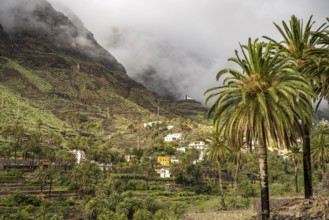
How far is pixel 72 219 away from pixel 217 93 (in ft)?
196

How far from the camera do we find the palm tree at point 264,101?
1795 centimetres

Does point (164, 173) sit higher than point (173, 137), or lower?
lower

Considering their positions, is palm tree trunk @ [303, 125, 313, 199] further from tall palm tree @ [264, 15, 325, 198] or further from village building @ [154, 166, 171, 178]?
village building @ [154, 166, 171, 178]

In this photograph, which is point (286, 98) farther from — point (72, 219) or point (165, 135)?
point (165, 135)

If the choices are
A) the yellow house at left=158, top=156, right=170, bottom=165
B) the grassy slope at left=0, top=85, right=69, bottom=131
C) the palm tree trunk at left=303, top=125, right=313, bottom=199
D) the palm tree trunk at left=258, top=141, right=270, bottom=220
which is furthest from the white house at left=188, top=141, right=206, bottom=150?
the palm tree trunk at left=258, top=141, right=270, bottom=220

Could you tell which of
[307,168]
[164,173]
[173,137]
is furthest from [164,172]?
[307,168]

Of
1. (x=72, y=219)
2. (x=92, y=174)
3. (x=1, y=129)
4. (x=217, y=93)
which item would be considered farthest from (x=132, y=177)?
(x=217, y=93)

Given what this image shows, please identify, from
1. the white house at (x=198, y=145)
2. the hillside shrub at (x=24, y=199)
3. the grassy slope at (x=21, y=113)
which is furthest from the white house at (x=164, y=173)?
the grassy slope at (x=21, y=113)

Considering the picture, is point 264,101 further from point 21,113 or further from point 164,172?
point 21,113

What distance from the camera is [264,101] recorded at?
57.4ft

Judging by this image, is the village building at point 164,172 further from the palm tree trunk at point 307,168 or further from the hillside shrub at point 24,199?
the palm tree trunk at point 307,168

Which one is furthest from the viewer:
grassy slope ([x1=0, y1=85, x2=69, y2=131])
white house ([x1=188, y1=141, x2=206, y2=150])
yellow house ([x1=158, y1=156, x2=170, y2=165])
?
white house ([x1=188, y1=141, x2=206, y2=150])

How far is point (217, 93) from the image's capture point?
20062mm

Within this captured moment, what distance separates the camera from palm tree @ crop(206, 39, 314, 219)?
1795 centimetres
